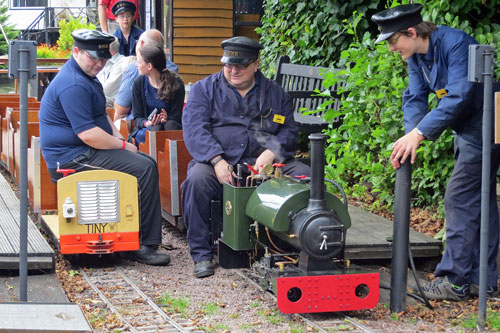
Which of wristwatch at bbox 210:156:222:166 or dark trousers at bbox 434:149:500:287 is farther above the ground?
wristwatch at bbox 210:156:222:166

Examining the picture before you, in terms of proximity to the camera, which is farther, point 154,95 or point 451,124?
point 154,95

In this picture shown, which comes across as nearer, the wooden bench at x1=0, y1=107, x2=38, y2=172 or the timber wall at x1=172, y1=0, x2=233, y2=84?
the wooden bench at x1=0, y1=107, x2=38, y2=172

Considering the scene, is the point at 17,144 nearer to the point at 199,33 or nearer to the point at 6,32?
the point at 199,33

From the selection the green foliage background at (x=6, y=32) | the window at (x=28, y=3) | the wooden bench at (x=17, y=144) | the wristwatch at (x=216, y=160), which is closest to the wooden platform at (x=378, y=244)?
the wristwatch at (x=216, y=160)

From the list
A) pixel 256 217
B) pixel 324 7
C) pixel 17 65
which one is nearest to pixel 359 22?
pixel 324 7

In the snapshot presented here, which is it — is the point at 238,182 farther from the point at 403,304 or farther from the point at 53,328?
the point at 53,328

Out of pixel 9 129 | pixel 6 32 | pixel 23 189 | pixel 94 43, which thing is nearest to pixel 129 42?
pixel 9 129

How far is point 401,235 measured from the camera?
16.6ft

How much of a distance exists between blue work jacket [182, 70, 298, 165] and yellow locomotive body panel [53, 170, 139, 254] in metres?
0.61

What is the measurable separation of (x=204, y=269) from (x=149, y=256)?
60cm

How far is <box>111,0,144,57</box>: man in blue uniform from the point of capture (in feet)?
33.6

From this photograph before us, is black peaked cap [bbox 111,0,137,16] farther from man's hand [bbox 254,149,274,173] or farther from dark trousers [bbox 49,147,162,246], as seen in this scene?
man's hand [bbox 254,149,274,173]

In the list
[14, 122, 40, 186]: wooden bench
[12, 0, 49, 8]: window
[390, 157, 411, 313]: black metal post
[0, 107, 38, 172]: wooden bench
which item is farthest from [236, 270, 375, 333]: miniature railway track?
[12, 0, 49, 8]: window

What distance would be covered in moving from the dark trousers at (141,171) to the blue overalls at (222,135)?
317 millimetres
